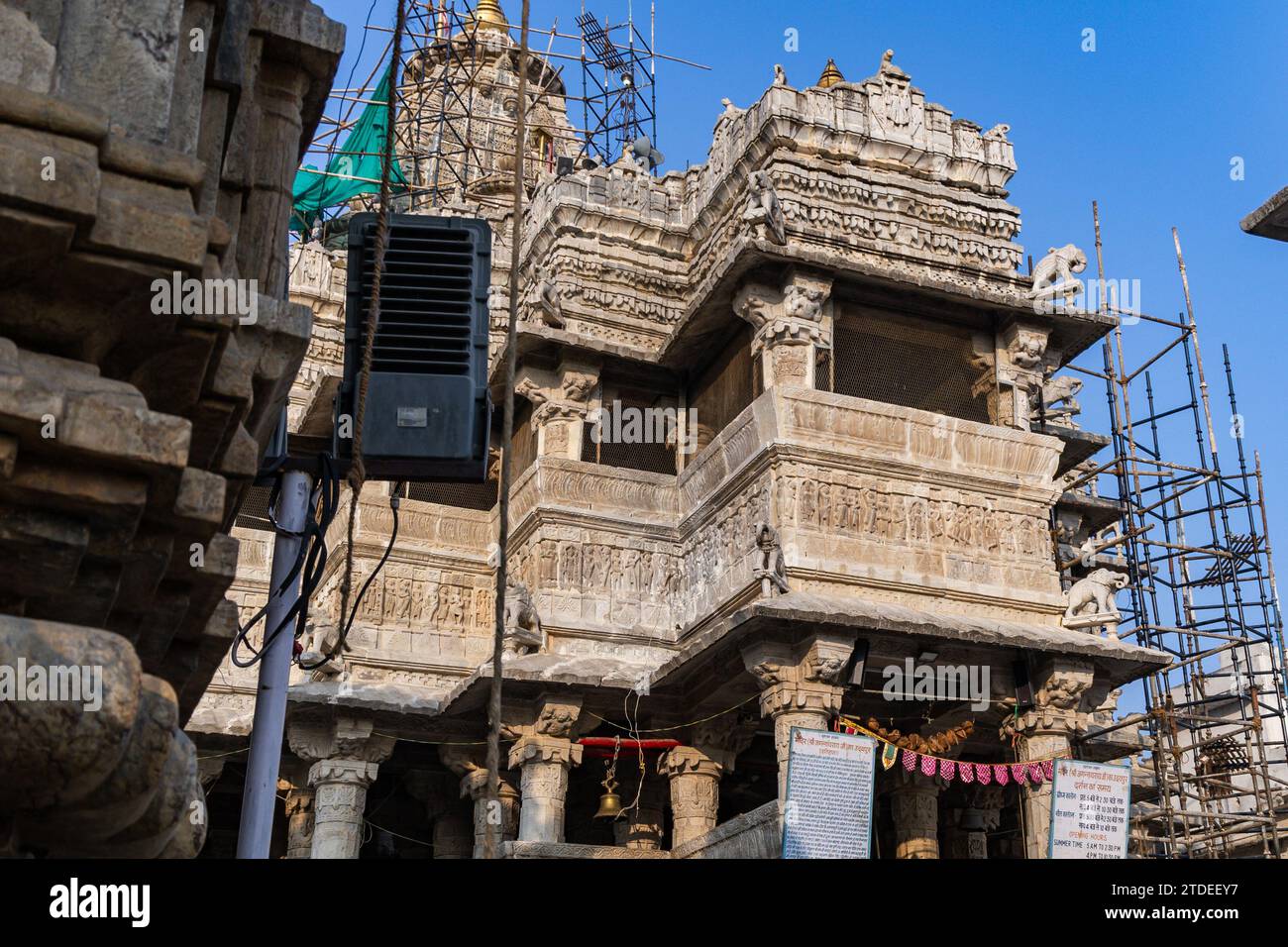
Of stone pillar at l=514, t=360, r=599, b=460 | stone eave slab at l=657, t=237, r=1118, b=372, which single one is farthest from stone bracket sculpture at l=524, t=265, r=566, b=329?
stone eave slab at l=657, t=237, r=1118, b=372

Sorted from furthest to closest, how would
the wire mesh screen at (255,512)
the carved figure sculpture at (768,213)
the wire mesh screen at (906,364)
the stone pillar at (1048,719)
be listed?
the wire mesh screen at (255,512)
the wire mesh screen at (906,364)
the carved figure sculpture at (768,213)
the stone pillar at (1048,719)

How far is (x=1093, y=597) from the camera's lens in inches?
703

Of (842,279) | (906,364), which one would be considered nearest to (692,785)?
(906,364)

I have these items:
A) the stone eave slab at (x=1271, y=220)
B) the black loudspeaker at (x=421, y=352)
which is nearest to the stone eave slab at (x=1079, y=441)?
the stone eave slab at (x=1271, y=220)

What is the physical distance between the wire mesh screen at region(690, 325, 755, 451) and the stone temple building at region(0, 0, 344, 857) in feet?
46.9

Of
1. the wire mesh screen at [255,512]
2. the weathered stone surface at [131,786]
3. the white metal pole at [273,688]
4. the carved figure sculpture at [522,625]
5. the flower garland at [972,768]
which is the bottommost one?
the weathered stone surface at [131,786]

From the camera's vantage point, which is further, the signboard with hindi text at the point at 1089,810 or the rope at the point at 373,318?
the signboard with hindi text at the point at 1089,810

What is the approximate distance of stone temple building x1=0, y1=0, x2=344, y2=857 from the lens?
374 cm

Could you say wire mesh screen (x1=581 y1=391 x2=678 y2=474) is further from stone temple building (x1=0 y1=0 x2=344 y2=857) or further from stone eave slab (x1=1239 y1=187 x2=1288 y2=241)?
stone temple building (x1=0 y1=0 x2=344 y2=857)

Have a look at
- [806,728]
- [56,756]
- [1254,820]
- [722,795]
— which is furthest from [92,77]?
[1254,820]

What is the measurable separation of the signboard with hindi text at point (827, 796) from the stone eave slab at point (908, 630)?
136cm

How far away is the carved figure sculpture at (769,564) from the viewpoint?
16.6m

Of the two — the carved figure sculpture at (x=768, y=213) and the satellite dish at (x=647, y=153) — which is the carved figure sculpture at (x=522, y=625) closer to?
the carved figure sculpture at (x=768, y=213)
